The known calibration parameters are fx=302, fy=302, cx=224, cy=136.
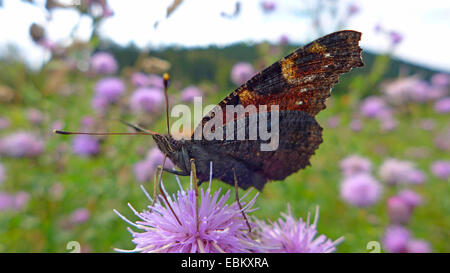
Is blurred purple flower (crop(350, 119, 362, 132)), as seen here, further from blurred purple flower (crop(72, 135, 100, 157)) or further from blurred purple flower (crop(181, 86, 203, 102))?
blurred purple flower (crop(72, 135, 100, 157))

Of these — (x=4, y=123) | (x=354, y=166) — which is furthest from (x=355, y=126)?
(x=4, y=123)

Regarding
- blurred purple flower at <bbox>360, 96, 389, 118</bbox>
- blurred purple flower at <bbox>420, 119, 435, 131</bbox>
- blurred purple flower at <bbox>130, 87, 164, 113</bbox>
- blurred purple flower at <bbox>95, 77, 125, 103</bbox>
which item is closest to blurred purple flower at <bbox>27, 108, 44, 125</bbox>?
blurred purple flower at <bbox>95, 77, 125, 103</bbox>

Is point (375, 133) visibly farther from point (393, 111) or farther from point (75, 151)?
point (75, 151)

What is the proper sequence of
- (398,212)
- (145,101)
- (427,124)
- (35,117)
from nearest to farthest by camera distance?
Result: (398,212)
(145,101)
(35,117)
(427,124)

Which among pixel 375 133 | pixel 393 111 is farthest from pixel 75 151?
pixel 393 111

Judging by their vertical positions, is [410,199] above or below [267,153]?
below

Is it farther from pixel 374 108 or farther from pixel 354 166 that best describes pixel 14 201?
pixel 374 108
